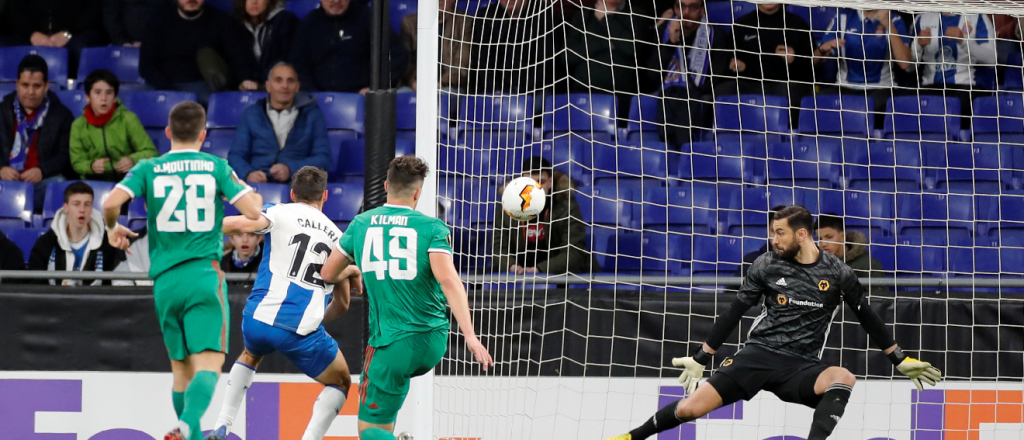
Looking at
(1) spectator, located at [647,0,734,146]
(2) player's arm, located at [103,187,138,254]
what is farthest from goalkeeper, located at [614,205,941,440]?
(2) player's arm, located at [103,187,138,254]

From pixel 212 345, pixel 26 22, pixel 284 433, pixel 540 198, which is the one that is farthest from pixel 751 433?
pixel 26 22

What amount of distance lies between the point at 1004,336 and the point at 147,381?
19.4 ft

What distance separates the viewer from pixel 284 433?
751 centimetres

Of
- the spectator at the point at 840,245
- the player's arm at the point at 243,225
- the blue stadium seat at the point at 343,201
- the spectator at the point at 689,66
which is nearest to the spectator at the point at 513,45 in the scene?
Result: the spectator at the point at 689,66

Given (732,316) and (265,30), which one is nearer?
(732,316)

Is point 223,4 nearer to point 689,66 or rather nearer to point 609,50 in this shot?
point 609,50

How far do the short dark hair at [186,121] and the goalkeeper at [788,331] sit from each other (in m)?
3.08

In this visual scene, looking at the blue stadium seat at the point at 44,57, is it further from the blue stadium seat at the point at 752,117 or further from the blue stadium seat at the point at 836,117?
the blue stadium seat at the point at 836,117

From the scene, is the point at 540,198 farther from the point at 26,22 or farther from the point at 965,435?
the point at 26,22

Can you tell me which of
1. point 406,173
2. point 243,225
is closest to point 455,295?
point 406,173

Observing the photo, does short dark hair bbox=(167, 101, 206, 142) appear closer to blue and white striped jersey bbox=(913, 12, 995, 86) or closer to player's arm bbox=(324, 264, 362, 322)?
player's arm bbox=(324, 264, 362, 322)

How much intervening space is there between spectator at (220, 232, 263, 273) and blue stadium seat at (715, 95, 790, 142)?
3.99m

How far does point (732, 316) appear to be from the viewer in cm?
639

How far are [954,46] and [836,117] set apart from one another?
50.7 inches
